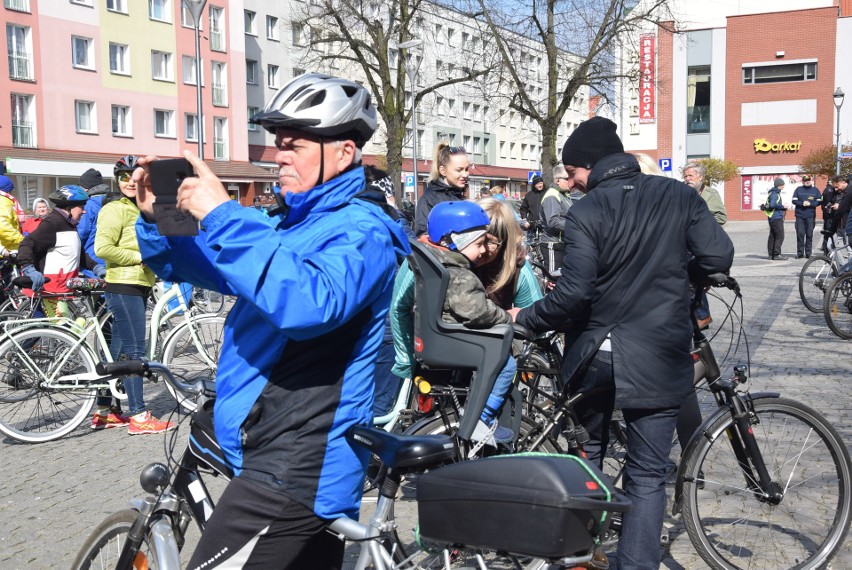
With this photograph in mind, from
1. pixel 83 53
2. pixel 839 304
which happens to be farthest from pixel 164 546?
pixel 83 53

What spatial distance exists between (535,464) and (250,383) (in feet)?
2.31

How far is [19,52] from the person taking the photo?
39.5m

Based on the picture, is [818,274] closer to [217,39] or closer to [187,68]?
→ [187,68]

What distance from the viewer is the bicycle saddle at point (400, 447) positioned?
7.22ft

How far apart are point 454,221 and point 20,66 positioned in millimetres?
40104

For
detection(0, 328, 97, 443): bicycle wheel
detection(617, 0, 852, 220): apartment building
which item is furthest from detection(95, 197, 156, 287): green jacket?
detection(617, 0, 852, 220): apartment building

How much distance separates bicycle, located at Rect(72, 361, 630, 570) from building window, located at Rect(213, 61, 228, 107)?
49.3 m

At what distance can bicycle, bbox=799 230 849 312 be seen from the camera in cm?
1183

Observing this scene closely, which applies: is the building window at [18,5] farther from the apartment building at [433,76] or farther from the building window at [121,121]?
the apartment building at [433,76]

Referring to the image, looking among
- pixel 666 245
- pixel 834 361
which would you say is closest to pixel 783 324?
pixel 834 361

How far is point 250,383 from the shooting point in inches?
86.4

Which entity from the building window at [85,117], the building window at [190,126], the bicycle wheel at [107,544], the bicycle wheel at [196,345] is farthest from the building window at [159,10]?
the bicycle wheel at [107,544]

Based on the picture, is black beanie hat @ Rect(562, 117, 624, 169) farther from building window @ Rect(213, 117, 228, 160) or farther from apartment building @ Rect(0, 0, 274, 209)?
building window @ Rect(213, 117, 228, 160)

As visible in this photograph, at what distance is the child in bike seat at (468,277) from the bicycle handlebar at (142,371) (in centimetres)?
151
